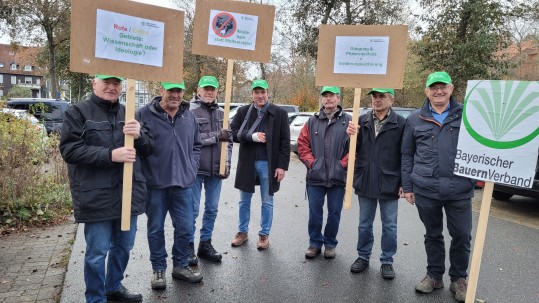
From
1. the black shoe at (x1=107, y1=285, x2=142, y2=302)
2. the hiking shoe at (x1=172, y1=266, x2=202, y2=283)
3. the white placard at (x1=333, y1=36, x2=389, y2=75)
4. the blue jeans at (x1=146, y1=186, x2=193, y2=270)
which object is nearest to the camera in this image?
the black shoe at (x1=107, y1=285, x2=142, y2=302)

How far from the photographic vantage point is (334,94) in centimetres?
474

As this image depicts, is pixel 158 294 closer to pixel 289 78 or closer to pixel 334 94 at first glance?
pixel 334 94

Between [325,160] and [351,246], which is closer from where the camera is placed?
[325,160]

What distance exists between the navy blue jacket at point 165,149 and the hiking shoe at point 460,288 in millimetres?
2631

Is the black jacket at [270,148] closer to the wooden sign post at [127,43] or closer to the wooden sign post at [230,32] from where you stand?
the wooden sign post at [230,32]

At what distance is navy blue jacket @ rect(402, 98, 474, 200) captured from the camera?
148 inches

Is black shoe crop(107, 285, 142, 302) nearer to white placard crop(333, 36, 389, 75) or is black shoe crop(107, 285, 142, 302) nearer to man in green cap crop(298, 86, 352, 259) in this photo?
man in green cap crop(298, 86, 352, 259)

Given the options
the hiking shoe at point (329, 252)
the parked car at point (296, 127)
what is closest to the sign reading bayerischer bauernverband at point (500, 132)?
the hiking shoe at point (329, 252)

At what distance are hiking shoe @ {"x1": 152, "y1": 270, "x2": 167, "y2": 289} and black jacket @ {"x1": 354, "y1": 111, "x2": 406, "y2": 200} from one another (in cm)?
212

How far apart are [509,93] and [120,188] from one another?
117 inches

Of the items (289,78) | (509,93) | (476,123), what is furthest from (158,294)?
(289,78)

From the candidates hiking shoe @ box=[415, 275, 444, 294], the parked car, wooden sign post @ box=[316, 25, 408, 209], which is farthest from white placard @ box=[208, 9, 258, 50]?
the parked car

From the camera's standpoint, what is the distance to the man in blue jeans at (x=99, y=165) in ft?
10.3

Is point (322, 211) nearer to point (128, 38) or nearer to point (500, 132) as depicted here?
point (500, 132)
